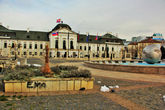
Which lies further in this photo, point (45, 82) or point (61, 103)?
point (45, 82)

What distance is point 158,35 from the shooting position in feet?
430

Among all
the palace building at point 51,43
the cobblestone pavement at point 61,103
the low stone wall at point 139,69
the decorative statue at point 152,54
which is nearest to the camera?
the cobblestone pavement at point 61,103

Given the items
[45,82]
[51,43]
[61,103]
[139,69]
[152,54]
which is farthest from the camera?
[51,43]

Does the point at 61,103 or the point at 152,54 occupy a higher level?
the point at 152,54

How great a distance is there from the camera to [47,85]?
760 centimetres

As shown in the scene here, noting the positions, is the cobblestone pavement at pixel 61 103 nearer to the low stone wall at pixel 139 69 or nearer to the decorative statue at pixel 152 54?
the low stone wall at pixel 139 69

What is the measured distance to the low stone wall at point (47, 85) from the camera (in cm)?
719

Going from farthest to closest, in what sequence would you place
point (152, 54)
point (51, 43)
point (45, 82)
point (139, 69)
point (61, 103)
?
point (51, 43) < point (152, 54) < point (139, 69) < point (45, 82) < point (61, 103)

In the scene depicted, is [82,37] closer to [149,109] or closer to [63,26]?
[63,26]

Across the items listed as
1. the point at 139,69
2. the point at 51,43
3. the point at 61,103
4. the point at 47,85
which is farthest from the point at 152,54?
the point at 51,43

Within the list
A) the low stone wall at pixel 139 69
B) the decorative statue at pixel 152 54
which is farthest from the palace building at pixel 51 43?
the low stone wall at pixel 139 69

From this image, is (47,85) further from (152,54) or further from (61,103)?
(152,54)

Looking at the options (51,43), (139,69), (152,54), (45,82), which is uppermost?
(51,43)

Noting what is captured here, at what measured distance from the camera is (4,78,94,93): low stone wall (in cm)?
719
